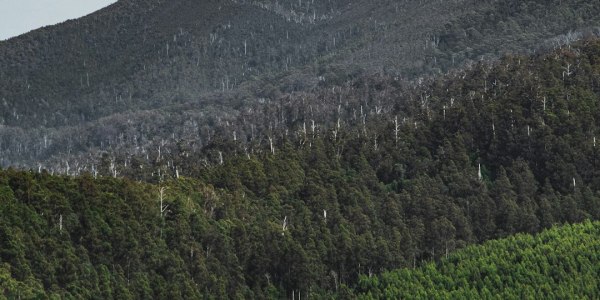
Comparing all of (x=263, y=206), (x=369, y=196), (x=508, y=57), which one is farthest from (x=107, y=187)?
(x=508, y=57)

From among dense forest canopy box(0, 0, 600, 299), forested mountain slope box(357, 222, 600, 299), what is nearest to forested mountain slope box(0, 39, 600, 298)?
dense forest canopy box(0, 0, 600, 299)

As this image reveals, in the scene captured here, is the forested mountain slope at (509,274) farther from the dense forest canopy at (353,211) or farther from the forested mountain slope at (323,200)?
the forested mountain slope at (323,200)

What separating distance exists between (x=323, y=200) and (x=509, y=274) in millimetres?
22040

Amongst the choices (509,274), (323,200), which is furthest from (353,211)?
(509,274)

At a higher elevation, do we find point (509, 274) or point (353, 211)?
point (353, 211)

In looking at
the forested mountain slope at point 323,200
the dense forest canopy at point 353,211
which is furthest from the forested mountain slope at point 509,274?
the forested mountain slope at point 323,200

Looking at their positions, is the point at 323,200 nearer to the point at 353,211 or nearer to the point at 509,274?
the point at 353,211

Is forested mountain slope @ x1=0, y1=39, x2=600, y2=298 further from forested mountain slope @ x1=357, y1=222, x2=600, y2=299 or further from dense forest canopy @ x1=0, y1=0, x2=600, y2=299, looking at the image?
forested mountain slope @ x1=357, y1=222, x2=600, y2=299

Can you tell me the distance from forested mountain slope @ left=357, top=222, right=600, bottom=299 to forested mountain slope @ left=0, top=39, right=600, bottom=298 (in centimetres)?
431

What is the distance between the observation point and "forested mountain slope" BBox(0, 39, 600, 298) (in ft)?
266

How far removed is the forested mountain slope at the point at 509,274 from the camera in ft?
282

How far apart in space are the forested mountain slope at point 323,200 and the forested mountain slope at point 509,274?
431 cm

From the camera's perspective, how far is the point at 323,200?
104000mm

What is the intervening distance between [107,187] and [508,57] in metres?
94.3
